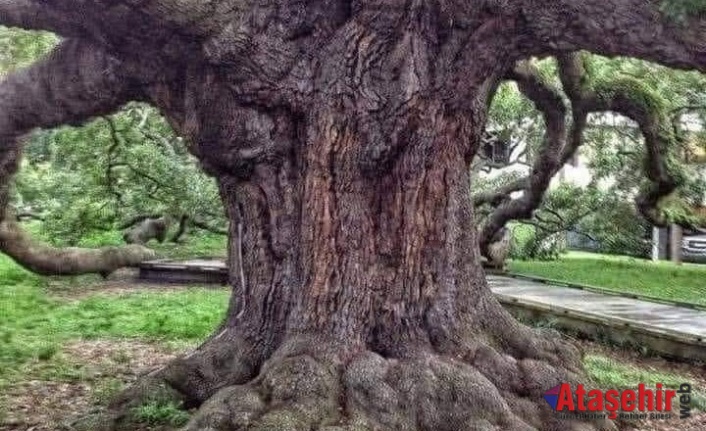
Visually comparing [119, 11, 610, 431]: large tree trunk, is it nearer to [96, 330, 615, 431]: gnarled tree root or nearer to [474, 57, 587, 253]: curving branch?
[96, 330, 615, 431]: gnarled tree root

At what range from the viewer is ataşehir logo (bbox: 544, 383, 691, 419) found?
5298mm

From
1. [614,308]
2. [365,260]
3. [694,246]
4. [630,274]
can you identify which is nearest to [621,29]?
[365,260]

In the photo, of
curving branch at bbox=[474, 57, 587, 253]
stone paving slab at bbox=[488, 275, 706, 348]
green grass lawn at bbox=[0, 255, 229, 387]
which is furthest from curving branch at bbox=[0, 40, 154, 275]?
stone paving slab at bbox=[488, 275, 706, 348]

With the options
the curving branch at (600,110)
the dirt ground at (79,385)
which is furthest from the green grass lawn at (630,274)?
the dirt ground at (79,385)

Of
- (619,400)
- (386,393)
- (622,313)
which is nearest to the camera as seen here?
(386,393)

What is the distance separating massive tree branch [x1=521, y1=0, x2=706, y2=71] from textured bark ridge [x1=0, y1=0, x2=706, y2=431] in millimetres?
12

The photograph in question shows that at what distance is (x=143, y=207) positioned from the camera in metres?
16.2

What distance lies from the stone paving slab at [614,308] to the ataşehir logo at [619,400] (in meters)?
2.19

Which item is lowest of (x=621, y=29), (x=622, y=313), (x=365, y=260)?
(x=622, y=313)

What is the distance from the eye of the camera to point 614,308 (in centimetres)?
1056

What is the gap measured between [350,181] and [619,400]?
2762 mm

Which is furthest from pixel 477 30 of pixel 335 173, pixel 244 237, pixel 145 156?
pixel 145 156

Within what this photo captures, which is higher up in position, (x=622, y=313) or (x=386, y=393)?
(x=622, y=313)

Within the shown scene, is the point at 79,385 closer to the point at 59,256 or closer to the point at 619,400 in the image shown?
the point at 619,400
